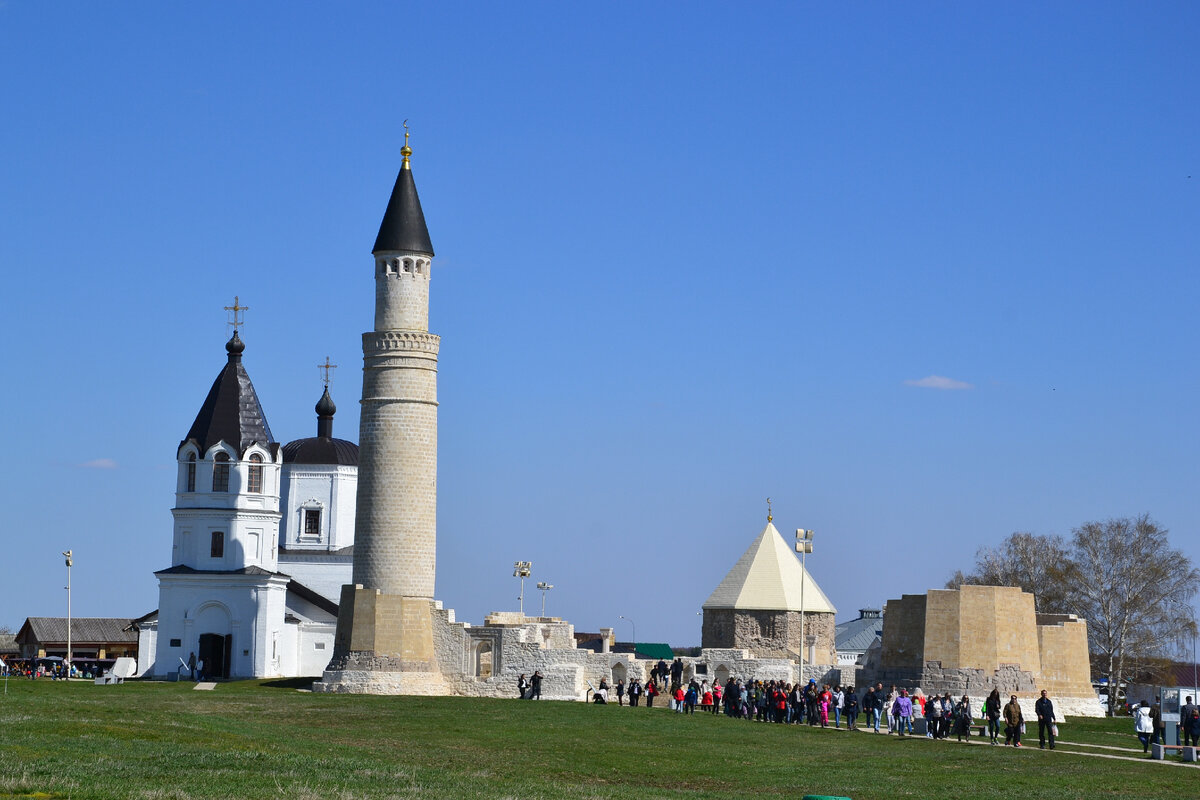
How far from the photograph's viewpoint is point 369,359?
157 feet

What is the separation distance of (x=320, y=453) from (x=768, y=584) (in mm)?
18788

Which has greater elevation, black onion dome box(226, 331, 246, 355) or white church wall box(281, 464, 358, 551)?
black onion dome box(226, 331, 246, 355)

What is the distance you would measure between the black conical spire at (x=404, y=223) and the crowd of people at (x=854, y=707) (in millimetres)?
14238

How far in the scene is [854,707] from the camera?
38.8 metres

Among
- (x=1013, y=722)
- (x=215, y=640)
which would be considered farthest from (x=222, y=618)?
(x=1013, y=722)

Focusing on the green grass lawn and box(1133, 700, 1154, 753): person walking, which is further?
box(1133, 700, 1154, 753): person walking

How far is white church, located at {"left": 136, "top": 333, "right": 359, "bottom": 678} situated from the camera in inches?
2143

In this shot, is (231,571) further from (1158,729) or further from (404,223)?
(1158,729)

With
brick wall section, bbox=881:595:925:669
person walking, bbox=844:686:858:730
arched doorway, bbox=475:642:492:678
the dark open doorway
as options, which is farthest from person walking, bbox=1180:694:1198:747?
the dark open doorway

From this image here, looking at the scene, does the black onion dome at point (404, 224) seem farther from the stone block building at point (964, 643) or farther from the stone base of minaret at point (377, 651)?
the stone block building at point (964, 643)

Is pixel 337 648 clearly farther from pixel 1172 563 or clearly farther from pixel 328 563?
pixel 1172 563

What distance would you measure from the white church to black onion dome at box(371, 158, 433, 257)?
35.2ft

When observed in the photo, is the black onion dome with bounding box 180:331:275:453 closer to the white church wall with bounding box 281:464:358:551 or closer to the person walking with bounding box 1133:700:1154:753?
the white church wall with bounding box 281:464:358:551

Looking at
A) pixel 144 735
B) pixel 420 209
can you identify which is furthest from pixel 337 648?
pixel 144 735
